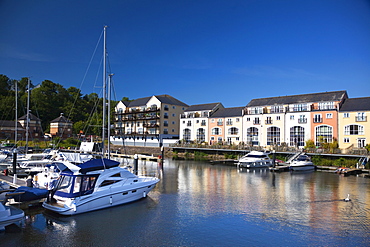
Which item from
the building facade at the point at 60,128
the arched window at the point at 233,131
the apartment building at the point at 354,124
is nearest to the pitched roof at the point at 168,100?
the arched window at the point at 233,131

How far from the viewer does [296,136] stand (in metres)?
55.9

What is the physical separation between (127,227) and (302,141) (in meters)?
46.9

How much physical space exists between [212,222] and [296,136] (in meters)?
44.0

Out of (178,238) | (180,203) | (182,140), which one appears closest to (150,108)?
(182,140)

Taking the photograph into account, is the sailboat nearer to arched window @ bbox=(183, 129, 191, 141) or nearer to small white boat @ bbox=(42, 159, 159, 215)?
small white boat @ bbox=(42, 159, 159, 215)

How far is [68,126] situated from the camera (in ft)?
297

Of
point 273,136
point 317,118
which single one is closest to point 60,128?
point 273,136

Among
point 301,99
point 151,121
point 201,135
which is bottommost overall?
point 201,135

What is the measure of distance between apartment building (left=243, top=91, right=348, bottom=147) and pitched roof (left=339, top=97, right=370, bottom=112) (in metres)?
1.02

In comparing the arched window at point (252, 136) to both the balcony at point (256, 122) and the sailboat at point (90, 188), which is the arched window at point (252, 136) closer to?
the balcony at point (256, 122)

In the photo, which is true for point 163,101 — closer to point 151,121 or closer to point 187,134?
point 151,121

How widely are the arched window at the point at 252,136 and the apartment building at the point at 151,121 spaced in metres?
25.6

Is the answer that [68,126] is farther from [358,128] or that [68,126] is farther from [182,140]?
[358,128]

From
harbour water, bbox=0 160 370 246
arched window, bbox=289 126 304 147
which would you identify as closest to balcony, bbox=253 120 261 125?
arched window, bbox=289 126 304 147
